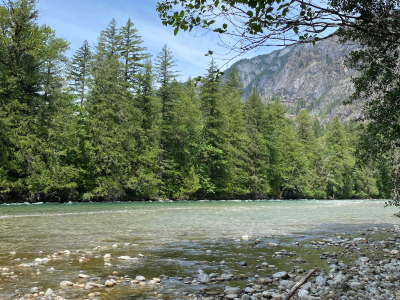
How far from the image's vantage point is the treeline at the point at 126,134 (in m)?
27.3

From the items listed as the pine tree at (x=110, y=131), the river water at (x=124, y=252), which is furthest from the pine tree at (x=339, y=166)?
the river water at (x=124, y=252)

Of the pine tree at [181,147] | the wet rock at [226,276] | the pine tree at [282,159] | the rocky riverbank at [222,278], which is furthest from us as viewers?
the pine tree at [282,159]

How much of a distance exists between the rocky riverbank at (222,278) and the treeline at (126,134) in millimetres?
3370

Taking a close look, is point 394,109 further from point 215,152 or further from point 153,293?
→ point 215,152

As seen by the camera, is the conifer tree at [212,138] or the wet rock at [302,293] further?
the conifer tree at [212,138]

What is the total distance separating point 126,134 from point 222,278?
31.4m

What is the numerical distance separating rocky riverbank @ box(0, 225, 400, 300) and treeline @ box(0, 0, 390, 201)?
3.37 metres

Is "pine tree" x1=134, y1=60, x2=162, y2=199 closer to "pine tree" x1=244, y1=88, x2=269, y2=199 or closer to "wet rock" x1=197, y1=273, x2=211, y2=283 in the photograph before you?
"pine tree" x1=244, y1=88, x2=269, y2=199

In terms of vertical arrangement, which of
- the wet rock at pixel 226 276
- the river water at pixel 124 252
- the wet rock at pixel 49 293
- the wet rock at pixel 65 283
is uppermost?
the wet rock at pixel 49 293

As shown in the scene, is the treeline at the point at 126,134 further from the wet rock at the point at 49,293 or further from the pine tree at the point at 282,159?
the wet rock at the point at 49,293

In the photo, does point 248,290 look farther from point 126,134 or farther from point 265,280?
point 126,134

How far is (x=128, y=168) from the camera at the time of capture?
118ft

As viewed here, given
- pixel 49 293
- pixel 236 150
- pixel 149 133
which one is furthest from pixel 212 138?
pixel 49 293

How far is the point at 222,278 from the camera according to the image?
5770mm
